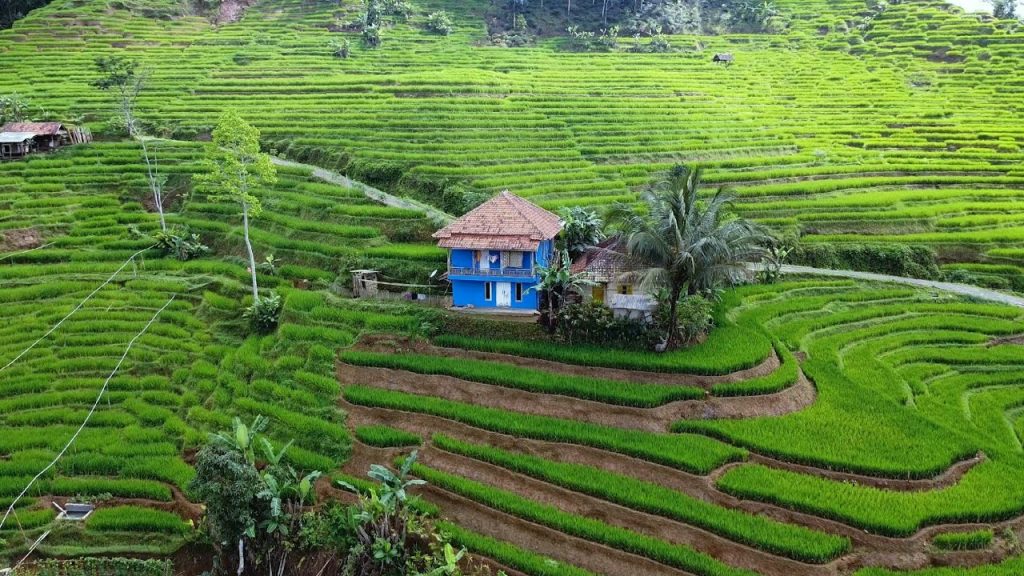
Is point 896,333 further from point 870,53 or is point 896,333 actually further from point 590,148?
point 870,53

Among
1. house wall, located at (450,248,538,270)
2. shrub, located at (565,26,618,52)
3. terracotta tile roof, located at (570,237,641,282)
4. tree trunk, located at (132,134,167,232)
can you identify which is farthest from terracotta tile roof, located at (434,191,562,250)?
shrub, located at (565,26,618,52)

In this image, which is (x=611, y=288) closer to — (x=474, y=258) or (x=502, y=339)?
(x=502, y=339)

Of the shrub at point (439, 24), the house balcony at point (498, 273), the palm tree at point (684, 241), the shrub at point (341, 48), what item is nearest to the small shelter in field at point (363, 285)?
the house balcony at point (498, 273)

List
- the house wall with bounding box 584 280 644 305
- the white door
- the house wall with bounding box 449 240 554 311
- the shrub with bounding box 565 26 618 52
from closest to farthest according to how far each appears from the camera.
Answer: the house wall with bounding box 584 280 644 305
the house wall with bounding box 449 240 554 311
the white door
the shrub with bounding box 565 26 618 52

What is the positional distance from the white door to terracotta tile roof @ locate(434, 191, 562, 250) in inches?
63.7

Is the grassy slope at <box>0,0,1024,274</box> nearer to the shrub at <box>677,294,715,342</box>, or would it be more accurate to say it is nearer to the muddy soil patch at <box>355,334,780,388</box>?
the shrub at <box>677,294,715,342</box>

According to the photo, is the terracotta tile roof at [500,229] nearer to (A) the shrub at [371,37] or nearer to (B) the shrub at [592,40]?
(A) the shrub at [371,37]

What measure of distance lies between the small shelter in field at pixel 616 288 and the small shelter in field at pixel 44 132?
121 ft

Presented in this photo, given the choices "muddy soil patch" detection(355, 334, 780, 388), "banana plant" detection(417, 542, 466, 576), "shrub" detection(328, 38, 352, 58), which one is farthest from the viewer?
"shrub" detection(328, 38, 352, 58)

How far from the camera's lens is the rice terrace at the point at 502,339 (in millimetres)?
19406

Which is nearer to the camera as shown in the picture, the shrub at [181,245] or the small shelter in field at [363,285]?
the small shelter in field at [363,285]

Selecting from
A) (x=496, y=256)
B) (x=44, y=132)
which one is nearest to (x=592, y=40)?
(x=44, y=132)

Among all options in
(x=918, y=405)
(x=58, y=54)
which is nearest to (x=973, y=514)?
(x=918, y=405)

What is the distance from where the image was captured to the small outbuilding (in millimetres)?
43125
